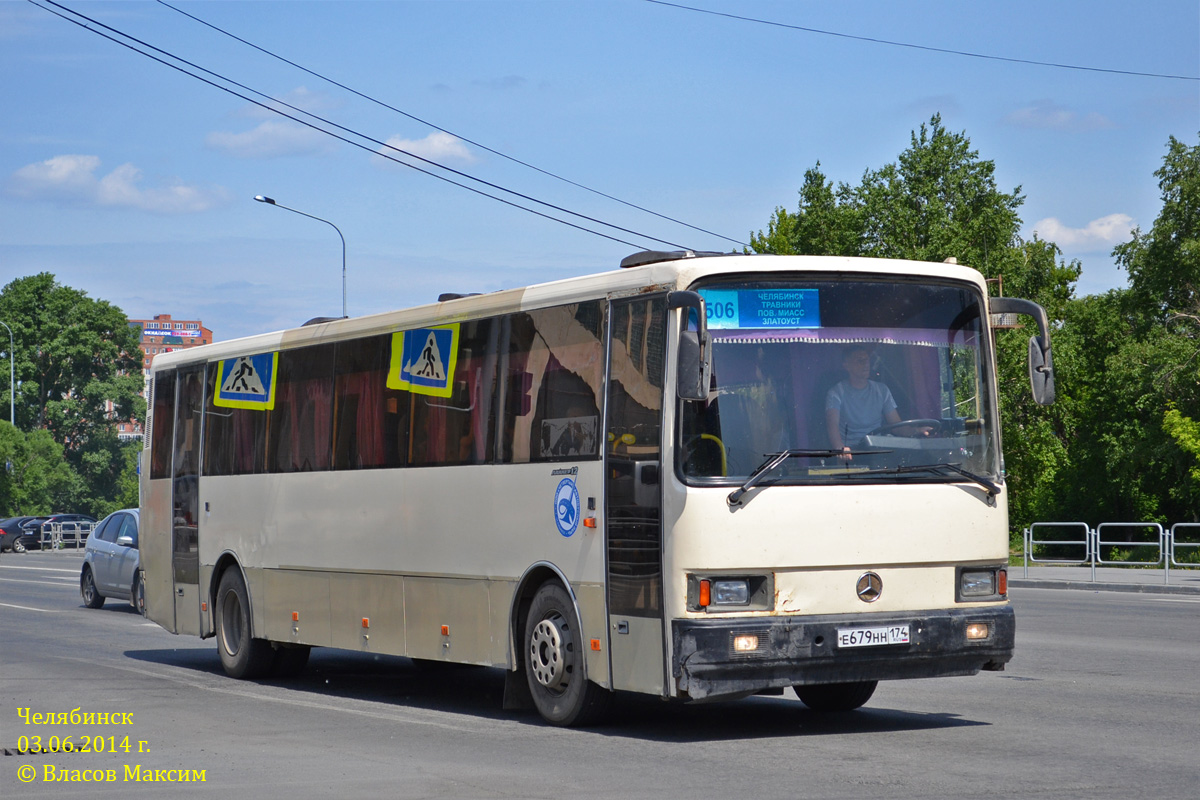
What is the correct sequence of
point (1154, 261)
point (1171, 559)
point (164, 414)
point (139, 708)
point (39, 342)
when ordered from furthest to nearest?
point (39, 342) < point (1154, 261) < point (1171, 559) < point (164, 414) < point (139, 708)

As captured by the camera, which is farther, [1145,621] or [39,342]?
[39,342]

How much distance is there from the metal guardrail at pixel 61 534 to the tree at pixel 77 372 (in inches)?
1390

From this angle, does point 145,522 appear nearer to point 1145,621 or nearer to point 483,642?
point 483,642

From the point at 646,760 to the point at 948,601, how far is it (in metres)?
2.28

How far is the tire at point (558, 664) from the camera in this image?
10148 millimetres

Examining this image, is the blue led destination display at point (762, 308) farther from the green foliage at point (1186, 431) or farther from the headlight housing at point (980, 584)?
the green foliage at point (1186, 431)

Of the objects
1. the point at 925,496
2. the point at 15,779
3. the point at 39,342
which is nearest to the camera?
the point at 15,779

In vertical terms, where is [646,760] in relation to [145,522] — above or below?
below

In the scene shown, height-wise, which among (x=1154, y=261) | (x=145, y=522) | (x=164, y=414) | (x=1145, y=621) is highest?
(x=1154, y=261)

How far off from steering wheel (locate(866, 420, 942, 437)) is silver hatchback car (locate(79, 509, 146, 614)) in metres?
17.2

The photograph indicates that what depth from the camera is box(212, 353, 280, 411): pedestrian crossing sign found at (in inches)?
579

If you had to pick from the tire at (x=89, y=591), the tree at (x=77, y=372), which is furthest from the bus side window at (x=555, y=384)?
the tree at (x=77, y=372)

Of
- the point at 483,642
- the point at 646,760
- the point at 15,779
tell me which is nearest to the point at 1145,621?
the point at 483,642

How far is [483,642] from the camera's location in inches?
440
